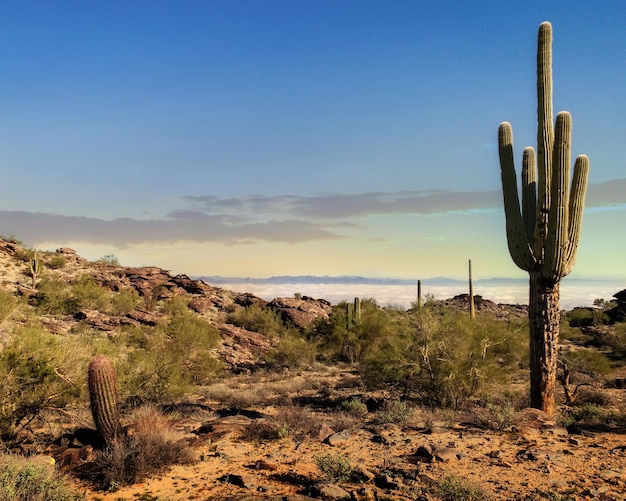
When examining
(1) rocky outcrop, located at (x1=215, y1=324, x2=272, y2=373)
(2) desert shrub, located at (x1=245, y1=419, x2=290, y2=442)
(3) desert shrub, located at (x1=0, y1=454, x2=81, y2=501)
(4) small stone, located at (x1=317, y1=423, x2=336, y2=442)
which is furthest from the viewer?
(1) rocky outcrop, located at (x1=215, y1=324, x2=272, y2=373)

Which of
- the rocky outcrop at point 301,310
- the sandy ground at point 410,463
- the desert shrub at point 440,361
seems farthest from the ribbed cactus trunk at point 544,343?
the rocky outcrop at point 301,310

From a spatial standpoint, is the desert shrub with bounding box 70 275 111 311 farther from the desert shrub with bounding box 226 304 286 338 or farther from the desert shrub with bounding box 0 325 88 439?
the desert shrub with bounding box 0 325 88 439

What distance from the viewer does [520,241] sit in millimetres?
11258

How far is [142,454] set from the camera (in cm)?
747

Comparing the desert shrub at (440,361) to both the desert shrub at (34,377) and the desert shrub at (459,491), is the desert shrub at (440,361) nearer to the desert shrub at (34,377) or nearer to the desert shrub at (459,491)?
the desert shrub at (459,491)

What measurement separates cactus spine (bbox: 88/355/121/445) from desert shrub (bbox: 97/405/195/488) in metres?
0.33

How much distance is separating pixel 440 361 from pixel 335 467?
625cm

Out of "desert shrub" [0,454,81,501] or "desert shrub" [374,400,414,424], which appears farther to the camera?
"desert shrub" [374,400,414,424]

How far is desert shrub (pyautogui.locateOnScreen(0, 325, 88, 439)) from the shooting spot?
8.85 meters

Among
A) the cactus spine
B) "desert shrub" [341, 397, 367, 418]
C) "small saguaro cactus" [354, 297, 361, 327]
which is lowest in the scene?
"desert shrub" [341, 397, 367, 418]

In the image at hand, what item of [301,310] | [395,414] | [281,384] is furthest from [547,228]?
[301,310]

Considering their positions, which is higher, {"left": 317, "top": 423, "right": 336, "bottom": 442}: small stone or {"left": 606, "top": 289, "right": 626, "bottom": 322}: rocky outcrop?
{"left": 606, "top": 289, "right": 626, "bottom": 322}: rocky outcrop

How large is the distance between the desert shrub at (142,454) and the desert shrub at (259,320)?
2088 cm

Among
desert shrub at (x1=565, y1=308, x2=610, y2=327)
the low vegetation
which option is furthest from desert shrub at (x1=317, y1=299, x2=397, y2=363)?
desert shrub at (x1=565, y1=308, x2=610, y2=327)
